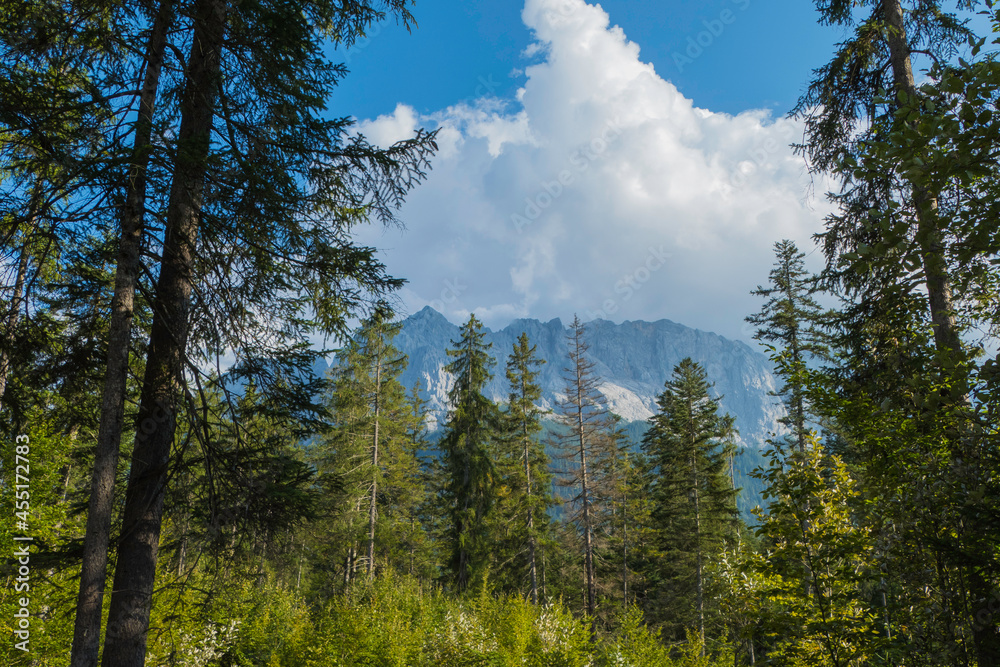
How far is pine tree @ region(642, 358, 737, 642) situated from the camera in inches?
843

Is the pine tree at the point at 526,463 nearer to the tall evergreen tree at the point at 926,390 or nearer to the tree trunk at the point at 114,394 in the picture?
the tall evergreen tree at the point at 926,390

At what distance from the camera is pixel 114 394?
164 inches

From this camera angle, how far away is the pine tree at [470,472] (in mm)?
19688

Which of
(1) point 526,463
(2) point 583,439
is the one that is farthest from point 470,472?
(2) point 583,439

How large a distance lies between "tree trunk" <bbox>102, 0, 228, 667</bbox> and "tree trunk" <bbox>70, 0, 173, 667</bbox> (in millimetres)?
318

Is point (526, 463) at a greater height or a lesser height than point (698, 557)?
greater

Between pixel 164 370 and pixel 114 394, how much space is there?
0.98 meters

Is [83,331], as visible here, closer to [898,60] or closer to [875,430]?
[875,430]

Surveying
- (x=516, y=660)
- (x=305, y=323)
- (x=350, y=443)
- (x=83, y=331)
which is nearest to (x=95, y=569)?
(x=83, y=331)

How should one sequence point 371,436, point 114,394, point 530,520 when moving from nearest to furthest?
point 114,394, point 371,436, point 530,520

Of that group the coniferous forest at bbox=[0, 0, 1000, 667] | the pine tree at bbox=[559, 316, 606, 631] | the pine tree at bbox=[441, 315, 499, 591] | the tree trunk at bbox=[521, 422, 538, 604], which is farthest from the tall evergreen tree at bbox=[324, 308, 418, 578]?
the coniferous forest at bbox=[0, 0, 1000, 667]

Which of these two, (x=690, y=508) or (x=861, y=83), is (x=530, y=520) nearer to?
(x=690, y=508)

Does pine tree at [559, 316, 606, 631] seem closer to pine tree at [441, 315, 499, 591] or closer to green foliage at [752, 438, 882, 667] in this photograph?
pine tree at [441, 315, 499, 591]

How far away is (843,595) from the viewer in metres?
4.41
